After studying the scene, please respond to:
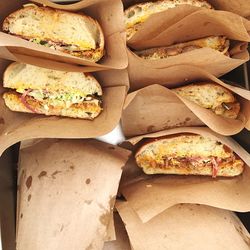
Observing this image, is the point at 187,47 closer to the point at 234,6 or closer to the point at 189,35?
the point at 189,35

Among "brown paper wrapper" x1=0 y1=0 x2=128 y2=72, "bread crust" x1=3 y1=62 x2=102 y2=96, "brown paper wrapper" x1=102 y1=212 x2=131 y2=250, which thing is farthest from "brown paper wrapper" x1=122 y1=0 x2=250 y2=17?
"brown paper wrapper" x1=102 y1=212 x2=131 y2=250

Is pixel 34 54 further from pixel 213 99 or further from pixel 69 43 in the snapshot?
pixel 213 99

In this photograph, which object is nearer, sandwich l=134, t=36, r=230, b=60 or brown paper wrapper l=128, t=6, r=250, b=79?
brown paper wrapper l=128, t=6, r=250, b=79

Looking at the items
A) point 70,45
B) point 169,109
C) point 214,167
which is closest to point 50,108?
point 70,45

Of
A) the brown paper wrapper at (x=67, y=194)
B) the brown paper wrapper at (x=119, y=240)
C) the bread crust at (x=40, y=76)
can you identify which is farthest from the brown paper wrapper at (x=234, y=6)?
the brown paper wrapper at (x=119, y=240)

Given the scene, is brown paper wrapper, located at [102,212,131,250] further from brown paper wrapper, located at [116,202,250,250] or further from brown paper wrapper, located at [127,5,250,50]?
brown paper wrapper, located at [127,5,250,50]

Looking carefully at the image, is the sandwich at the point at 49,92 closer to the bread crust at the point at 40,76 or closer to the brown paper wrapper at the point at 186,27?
the bread crust at the point at 40,76
